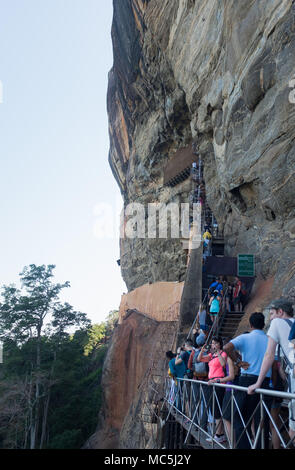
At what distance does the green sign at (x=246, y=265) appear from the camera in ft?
38.1

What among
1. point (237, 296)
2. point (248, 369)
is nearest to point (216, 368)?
point (248, 369)

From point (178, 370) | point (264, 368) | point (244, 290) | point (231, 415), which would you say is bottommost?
point (178, 370)

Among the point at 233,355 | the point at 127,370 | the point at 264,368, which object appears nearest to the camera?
the point at 264,368

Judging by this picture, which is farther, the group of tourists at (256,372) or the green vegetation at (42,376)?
the green vegetation at (42,376)

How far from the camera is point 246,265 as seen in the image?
11.7 meters

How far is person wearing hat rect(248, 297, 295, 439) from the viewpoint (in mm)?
3043

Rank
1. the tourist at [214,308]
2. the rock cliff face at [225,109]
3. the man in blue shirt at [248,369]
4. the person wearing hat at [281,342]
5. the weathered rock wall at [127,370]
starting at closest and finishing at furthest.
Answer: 1. the person wearing hat at [281,342]
2. the man in blue shirt at [248,369]
3. the tourist at [214,308]
4. the rock cliff face at [225,109]
5. the weathered rock wall at [127,370]

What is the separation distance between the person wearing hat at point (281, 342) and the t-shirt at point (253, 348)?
0.31 metres

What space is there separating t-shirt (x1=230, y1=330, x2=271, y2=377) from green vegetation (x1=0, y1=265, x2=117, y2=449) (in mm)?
21739

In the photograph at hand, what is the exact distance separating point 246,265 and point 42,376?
18462mm

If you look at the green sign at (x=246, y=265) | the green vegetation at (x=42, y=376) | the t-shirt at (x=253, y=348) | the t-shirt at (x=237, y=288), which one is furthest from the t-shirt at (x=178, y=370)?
the green vegetation at (x=42, y=376)

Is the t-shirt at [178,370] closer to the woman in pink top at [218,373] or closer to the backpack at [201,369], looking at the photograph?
the backpack at [201,369]

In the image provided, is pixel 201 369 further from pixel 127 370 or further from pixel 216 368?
pixel 127 370

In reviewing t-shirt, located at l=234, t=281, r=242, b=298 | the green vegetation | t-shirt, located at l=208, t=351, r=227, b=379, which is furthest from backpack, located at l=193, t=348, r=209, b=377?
the green vegetation
